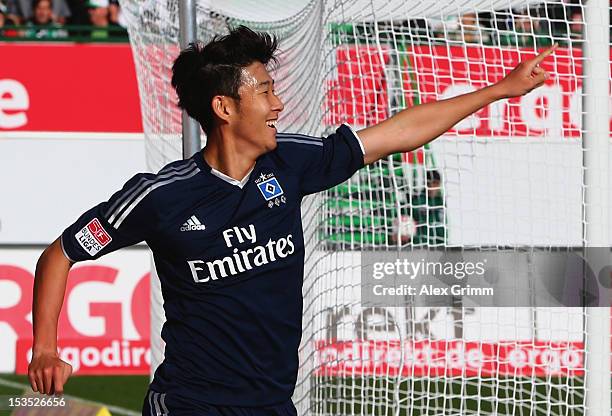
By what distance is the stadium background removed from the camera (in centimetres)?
970

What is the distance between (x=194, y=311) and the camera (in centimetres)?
333

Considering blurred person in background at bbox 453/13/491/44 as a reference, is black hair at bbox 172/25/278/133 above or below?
below

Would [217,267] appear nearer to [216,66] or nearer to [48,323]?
[48,323]

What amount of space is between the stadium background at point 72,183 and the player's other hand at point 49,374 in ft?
21.5

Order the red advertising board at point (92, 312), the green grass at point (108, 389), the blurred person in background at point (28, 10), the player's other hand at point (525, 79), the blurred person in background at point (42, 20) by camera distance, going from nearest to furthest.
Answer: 1. the player's other hand at point (525, 79)
2. the green grass at point (108, 389)
3. the red advertising board at point (92, 312)
4. the blurred person in background at point (42, 20)
5. the blurred person in background at point (28, 10)

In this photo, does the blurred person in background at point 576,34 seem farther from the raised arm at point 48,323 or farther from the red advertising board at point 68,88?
the red advertising board at point 68,88

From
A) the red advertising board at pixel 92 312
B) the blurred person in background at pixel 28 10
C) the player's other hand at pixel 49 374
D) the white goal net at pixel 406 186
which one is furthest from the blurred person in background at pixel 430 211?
the blurred person in background at pixel 28 10

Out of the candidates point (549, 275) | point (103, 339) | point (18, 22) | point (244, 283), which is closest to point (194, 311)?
point (244, 283)

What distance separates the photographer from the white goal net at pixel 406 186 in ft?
17.8

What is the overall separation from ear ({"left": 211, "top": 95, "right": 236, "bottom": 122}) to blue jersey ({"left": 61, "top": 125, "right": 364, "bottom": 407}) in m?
0.16

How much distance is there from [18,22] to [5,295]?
126 inches

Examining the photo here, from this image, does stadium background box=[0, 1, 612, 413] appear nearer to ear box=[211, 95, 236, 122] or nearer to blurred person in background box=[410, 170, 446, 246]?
blurred person in background box=[410, 170, 446, 246]

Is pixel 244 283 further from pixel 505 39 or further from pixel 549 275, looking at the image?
pixel 505 39
